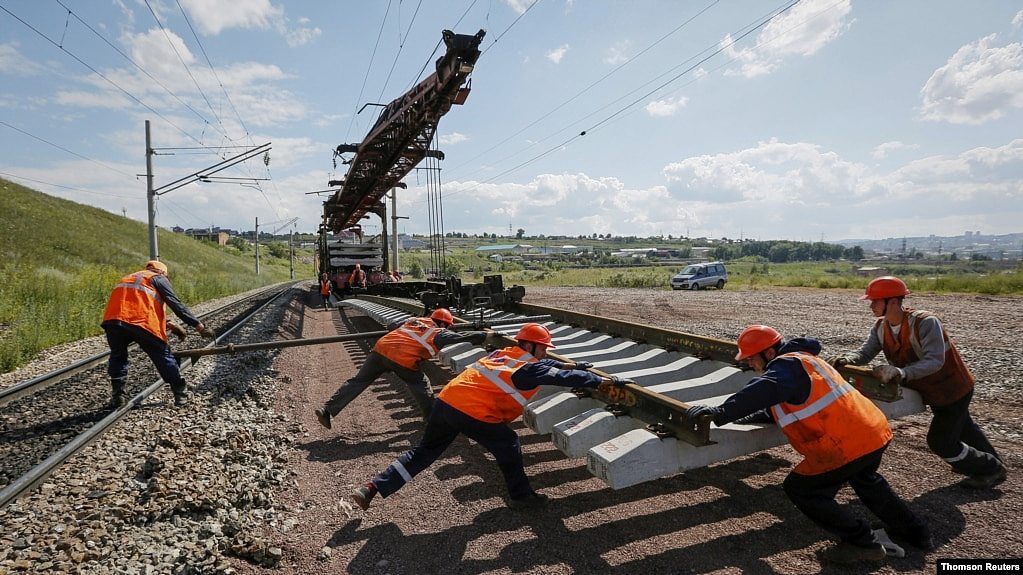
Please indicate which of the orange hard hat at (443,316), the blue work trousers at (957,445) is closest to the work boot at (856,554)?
the blue work trousers at (957,445)

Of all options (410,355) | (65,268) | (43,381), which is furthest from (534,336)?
(65,268)

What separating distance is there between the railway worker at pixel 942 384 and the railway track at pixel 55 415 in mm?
6228

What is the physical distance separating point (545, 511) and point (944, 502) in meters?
2.64

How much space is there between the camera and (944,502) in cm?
344

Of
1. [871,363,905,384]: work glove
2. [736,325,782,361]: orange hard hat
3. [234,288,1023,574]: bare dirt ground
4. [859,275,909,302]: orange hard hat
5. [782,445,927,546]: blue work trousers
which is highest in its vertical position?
[859,275,909,302]: orange hard hat

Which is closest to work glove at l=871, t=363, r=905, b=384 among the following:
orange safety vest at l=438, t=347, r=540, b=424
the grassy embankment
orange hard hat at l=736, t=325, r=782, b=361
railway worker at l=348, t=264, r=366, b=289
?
orange hard hat at l=736, t=325, r=782, b=361

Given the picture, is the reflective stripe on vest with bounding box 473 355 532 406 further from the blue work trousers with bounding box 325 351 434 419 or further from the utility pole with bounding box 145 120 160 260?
the utility pole with bounding box 145 120 160 260

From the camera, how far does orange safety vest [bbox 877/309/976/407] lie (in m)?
3.59

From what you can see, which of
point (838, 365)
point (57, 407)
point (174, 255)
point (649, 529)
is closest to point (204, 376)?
point (57, 407)

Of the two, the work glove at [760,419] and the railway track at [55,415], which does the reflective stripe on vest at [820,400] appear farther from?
the railway track at [55,415]

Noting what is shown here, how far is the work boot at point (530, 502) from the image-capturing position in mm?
3566

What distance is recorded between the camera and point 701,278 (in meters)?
29.5

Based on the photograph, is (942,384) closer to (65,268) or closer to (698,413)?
(698,413)

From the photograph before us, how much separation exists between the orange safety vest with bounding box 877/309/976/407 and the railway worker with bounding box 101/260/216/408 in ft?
21.7
